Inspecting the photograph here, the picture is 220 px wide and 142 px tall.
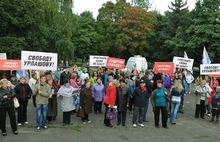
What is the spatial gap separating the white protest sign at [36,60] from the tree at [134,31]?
109 ft

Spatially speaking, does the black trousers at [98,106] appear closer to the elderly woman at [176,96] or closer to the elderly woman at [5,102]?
the elderly woman at [176,96]

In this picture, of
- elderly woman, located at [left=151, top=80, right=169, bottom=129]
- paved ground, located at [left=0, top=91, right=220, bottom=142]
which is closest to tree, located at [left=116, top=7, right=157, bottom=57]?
paved ground, located at [left=0, top=91, right=220, bottom=142]

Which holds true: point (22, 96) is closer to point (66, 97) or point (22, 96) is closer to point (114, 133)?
point (66, 97)

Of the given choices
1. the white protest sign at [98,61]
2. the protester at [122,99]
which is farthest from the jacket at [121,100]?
the white protest sign at [98,61]

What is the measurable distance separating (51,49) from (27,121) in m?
29.2

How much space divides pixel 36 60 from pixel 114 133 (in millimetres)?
4094

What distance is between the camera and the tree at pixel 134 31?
42162mm

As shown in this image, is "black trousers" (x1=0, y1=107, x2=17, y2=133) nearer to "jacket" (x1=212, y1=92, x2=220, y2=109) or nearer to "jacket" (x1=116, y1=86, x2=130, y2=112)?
"jacket" (x1=116, y1=86, x2=130, y2=112)

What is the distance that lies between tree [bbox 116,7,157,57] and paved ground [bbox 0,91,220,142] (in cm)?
3280

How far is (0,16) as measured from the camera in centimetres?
2342

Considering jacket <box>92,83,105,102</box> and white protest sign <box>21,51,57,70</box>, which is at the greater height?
white protest sign <box>21,51,57,70</box>

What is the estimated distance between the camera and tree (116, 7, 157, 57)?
42.2 metres

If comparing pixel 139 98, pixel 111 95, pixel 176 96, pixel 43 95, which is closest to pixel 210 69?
pixel 176 96

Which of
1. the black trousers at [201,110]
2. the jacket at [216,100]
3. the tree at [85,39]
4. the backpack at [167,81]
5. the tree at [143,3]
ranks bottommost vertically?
the black trousers at [201,110]
